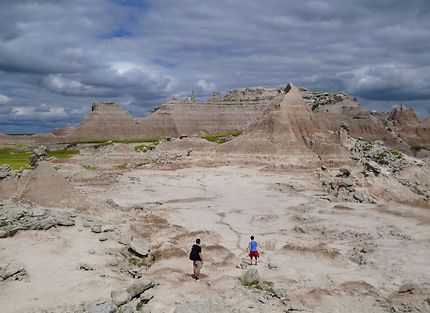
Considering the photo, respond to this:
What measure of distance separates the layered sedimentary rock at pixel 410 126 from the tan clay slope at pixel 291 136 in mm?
48289

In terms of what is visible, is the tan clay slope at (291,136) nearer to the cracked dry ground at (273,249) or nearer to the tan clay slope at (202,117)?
the cracked dry ground at (273,249)

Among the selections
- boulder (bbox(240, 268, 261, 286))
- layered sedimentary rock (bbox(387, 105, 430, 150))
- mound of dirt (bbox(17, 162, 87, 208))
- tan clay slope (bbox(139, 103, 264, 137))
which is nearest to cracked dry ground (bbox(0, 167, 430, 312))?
boulder (bbox(240, 268, 261, 286))

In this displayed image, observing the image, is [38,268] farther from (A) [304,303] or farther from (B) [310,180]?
(B) [310,180]

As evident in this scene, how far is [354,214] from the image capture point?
95.1 feet

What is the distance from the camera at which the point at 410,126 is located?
11619cm

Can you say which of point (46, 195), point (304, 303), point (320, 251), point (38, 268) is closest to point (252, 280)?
point (304, 303)

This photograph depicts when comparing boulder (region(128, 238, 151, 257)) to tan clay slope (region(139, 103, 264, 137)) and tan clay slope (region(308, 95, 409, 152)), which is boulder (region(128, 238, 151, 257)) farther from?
tan clay slope (region(139, 103, 264, 137))

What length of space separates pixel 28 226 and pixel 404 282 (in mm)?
15209

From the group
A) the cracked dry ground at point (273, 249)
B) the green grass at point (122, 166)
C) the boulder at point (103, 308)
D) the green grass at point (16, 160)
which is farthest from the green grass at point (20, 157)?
the boulder at point (103, 308)

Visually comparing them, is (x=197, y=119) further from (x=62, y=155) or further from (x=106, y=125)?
(x=62, y=155)

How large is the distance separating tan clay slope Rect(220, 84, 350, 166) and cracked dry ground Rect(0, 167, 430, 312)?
2620cm

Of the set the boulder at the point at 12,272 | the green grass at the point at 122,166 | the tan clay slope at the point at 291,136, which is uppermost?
the tan clay slope at the point at 291,136

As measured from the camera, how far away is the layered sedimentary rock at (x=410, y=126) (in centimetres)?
11093

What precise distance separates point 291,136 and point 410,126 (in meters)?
62.7
